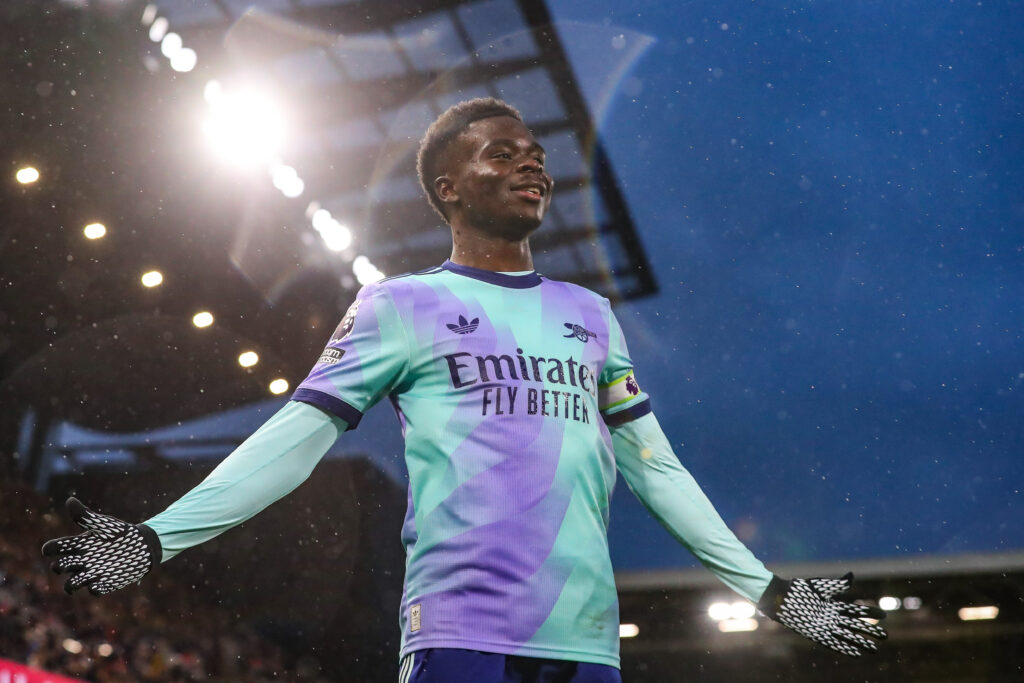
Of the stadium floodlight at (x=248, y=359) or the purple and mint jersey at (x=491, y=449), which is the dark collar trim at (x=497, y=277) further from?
the stadium floodlight at (x=248, y=359)

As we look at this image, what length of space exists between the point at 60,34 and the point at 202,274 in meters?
4.43

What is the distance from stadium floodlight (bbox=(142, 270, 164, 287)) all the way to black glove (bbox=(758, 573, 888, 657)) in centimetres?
1219

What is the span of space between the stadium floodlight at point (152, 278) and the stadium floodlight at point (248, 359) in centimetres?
219

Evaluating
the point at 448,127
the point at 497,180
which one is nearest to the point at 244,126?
the point at 448,127

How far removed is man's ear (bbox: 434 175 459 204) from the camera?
94.4 inches

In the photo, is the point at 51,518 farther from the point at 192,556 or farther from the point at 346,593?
the point at 346,593

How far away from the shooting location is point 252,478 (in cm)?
192

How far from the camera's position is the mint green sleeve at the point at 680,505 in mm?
2188

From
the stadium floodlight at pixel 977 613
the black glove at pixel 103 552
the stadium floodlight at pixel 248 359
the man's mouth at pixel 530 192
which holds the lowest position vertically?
Answer: the black glove at pixel 103 552

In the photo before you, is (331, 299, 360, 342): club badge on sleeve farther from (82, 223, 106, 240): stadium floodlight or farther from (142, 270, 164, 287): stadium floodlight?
(142, 270, 164, 287): stadium floodlight

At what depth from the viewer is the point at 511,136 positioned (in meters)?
2.36

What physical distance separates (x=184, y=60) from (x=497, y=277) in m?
9.34

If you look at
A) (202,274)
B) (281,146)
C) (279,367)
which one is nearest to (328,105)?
(281,146)

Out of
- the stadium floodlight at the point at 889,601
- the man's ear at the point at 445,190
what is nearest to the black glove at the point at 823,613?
the man's ear at the point at 445,190
